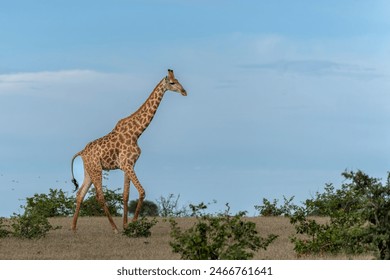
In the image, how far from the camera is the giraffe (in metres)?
19.1

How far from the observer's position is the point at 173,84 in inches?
766

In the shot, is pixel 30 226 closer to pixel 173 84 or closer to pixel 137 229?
pixel 137 229

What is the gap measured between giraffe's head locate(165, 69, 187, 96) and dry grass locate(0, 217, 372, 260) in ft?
10.9

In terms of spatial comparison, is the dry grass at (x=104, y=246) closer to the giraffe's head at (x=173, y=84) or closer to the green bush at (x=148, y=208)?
the giraffe's head at (x=173, y=84)

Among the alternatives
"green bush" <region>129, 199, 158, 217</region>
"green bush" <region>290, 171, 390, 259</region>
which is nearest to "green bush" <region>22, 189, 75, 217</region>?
"green bush" <region>129, 199, 158, 217</region>

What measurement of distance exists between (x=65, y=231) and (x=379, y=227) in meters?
9.00

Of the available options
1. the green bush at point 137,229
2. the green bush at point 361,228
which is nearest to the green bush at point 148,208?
the green bush at point 137,229

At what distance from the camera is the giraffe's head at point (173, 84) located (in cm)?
1927

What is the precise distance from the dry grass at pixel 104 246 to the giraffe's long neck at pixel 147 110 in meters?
2.57

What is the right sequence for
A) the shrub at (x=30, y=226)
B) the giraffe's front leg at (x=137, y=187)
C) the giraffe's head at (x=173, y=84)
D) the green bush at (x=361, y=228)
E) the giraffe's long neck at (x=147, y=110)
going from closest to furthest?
the green bush at (x=361, y=228) < the shrub at (x=30, y=226) < the giraffe's front leg at (x=137, y=187) < the giraffe's head at (x=173, y=84) < the giraffe's long neck at (x=147, y=110)
